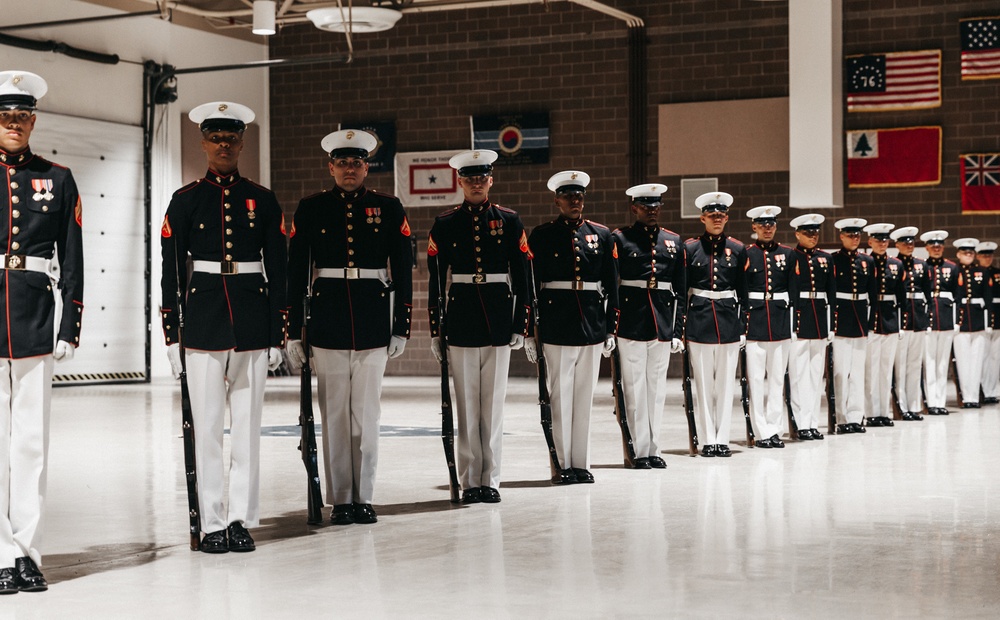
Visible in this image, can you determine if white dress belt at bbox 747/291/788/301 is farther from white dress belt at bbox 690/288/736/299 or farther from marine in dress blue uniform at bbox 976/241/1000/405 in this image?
marine in dress blue uniform at bbox 976/241/1000/405

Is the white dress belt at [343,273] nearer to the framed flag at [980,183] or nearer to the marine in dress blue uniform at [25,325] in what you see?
the marine in dress blue uniform at [25,325]

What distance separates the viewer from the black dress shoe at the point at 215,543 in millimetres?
5820

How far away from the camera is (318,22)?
1669 centimetres

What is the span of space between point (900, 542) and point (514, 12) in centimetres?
1543

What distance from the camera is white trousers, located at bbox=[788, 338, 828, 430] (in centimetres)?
1102

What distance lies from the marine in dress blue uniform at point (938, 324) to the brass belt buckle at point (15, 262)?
1063cm

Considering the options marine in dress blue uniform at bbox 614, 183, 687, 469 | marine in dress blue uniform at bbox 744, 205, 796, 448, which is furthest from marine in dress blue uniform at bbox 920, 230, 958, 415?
marine in dress blue uniform at bbox 614, 183, 687, 469

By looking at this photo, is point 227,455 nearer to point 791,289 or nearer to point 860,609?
point 791,289

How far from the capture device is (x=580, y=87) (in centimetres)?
2005

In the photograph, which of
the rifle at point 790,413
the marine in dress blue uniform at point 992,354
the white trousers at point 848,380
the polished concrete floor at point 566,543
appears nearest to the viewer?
the polished concrete floor at point 566,543

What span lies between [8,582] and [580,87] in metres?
16.0

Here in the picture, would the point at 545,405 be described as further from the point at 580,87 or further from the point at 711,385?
the point at 580,87

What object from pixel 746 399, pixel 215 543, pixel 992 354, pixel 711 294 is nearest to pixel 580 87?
pixel 992 354

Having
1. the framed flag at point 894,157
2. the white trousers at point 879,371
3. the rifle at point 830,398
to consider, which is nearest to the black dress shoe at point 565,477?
the rifle at point 830,398
